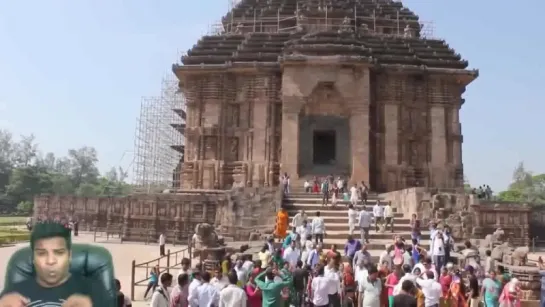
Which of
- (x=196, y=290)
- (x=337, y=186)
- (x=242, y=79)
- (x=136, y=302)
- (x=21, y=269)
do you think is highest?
(x=242, y=79)

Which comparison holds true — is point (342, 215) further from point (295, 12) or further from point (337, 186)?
point (295, 12)

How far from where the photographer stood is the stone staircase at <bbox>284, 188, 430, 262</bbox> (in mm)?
17328

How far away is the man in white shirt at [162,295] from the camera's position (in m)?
6.98

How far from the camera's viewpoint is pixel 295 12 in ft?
110

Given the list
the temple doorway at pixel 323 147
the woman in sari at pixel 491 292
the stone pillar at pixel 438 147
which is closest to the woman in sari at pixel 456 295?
the woman in sari at pixel 491 292

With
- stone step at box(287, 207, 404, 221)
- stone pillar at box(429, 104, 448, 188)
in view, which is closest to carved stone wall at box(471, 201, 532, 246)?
stone pillar at box(429, 104, 448, 188)

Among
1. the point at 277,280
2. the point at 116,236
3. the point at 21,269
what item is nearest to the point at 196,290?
the point at 277,280

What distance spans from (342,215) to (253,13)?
18481mm

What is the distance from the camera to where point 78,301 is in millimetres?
3883

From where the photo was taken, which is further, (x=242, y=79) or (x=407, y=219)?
(x=242, y=79)

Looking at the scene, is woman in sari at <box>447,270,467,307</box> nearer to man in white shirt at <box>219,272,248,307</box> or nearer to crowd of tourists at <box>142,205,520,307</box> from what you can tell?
crowd of tourists at <box>142,205,520,307</box>

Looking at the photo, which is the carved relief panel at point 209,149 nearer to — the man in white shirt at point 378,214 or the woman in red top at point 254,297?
the man in white shirt at point 378,214

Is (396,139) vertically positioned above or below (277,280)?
above
